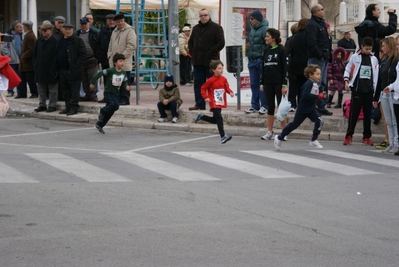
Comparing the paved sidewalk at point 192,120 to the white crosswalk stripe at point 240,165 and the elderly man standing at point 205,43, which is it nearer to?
the elderly man standing at point 205,43

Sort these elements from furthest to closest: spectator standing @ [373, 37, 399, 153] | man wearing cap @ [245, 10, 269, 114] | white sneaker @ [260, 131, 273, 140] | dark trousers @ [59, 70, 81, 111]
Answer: dark trousers @ [59, 70, 81, 111] < man wearing cap @ [245, 10, 269, 114] < white sneaker @ [260, 131, 273, 140] < spectator standing @ [373, 37, 399, 153]

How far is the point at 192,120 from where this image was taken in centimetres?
1733

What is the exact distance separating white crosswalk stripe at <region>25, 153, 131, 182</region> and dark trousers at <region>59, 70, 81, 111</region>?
577 cm

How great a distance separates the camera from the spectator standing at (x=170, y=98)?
16.9 m

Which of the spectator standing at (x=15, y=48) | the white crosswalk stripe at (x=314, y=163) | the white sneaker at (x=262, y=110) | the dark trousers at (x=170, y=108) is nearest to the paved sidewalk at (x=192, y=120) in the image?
the white sneaker at (x=262, y=110)

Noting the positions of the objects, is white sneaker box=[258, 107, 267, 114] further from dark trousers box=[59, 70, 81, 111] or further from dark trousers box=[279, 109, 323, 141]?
dark trousers box=[59, 70, 81, 111]

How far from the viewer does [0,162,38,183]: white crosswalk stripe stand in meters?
10.4

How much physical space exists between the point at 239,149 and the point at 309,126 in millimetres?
2676

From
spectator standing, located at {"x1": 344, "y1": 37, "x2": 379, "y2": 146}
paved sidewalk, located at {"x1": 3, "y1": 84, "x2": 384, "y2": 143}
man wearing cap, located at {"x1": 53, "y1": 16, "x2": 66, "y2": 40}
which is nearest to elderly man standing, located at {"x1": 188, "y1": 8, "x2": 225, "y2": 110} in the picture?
paved sidewalk, located at {"x1": 3, "y1": 84, "x2": 384, "y2": 143}

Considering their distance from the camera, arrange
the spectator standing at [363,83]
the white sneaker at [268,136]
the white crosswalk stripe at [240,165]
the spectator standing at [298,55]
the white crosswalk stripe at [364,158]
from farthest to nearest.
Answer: the spectator standing at [298,55]
the white sneaker at [268,136]
the spectator standing at [363,83]
the white crosswalk stripe at [364,158]
the white crosswalk stripe at [240,165]

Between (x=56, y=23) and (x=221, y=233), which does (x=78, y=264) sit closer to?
(x=221, y=233)

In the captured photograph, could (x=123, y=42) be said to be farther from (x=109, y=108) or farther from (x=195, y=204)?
(x=195, y=204)

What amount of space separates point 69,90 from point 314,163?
7853mm

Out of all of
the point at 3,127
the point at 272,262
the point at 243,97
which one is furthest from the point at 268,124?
the point at 272,262
